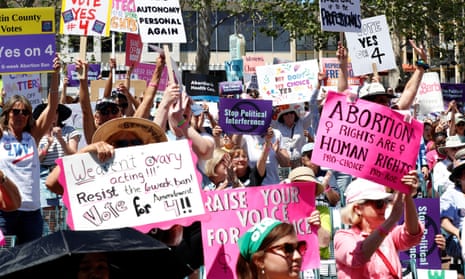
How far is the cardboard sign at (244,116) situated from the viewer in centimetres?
1160

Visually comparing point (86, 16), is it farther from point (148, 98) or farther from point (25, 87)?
point (148, 98)

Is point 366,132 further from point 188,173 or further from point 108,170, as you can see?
point 108,170

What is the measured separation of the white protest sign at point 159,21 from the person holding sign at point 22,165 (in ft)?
5.27

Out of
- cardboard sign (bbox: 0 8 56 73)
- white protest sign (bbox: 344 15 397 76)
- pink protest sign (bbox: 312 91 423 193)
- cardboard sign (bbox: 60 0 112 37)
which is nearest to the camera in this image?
pink protest sign (bbox: 312 91 423 193)

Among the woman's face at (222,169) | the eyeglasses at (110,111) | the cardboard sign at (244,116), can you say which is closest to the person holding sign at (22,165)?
the eyeglasses at (110,111)

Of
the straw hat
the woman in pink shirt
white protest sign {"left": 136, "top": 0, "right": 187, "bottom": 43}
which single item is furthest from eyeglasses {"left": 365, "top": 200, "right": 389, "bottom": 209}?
white protest sign {"left": 136, "top": 0, "right": 187, "bottom": 43}

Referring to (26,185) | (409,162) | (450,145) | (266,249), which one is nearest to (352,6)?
(450,145)

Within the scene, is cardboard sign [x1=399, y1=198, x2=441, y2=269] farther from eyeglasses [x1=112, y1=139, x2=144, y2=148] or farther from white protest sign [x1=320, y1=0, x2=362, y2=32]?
eyeglasses [x1=112, y1=139, x2=144, y2=148]

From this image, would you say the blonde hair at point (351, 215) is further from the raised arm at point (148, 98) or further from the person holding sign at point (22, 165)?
the person holding sign at point (22, 165)

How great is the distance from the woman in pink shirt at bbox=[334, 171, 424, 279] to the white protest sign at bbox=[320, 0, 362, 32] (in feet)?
18.3

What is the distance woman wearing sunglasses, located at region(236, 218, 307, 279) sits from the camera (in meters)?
4.81

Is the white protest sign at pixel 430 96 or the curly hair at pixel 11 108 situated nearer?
the curly hair at pixel 11 108

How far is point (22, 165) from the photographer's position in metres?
8.25

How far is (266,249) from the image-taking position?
4.83 metres
